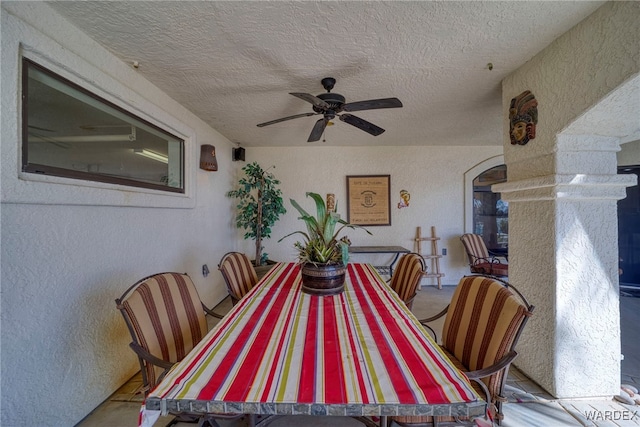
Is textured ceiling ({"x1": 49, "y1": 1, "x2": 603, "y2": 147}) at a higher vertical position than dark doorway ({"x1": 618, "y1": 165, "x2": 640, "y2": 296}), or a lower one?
higher

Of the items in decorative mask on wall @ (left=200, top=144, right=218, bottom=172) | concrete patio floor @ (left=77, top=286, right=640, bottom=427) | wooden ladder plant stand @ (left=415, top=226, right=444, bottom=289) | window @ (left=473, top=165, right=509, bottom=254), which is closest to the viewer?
concrete patio floor @ (left=77, top=286, right=640, bottom=427)

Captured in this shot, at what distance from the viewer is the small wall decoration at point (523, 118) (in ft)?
5.99

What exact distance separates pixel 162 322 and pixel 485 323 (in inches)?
63.5

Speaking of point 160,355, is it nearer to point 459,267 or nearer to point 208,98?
point 208,98

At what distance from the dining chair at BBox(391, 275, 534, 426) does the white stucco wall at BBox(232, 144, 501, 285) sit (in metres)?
2.85

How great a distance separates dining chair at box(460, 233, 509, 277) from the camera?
359 cm

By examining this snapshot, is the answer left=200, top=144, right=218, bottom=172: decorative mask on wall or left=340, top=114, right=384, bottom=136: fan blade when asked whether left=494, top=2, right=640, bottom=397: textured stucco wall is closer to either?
left=340, top=114, right=384, bottom=136: fan blade

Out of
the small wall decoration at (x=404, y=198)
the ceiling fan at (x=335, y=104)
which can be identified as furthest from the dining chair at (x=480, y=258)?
the ceiling fan at (x=335, y=104)

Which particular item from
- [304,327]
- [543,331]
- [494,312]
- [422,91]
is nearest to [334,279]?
[304,327]

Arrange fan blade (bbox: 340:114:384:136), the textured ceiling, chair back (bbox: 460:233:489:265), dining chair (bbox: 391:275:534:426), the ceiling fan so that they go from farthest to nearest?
chair back (bbox: 460:233:489:265) < fan blade (bbox: 340:114:384:136) < the ceiling fan < the textured ceiling < dining chair (bbox: 391:275:534:426)

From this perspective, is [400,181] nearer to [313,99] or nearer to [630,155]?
[313,99]

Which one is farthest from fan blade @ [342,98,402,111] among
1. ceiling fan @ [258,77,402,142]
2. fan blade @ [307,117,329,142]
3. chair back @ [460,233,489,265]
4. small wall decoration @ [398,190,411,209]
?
chair back @ [460,233,489,265]

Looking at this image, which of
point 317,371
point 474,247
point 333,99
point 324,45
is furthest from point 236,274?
point 474,247

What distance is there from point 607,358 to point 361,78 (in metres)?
2.66
